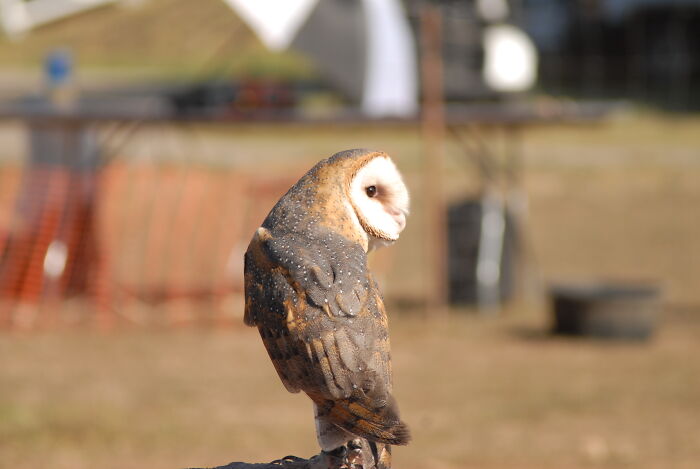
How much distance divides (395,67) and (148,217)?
6.75 meters

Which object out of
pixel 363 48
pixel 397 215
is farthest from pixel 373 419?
pixel 363 48

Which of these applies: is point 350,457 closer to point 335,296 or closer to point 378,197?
point 335,296

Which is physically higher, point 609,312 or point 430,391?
point 609,312

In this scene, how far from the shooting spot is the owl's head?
3.74 meters

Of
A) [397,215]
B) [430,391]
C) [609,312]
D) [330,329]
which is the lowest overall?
[330,329]

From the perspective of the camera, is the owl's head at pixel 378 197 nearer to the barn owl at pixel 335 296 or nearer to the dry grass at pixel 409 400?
the barn owl at pixel 335 296

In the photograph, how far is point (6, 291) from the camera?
1373cm

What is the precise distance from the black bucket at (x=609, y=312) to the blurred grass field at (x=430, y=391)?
19 centimetres

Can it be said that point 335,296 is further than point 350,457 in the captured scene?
No

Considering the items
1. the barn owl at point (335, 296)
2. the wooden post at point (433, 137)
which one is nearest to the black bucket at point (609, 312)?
the wooden post at point (433, 137)

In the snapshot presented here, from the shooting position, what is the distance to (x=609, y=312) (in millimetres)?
12867

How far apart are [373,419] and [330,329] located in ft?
1.08

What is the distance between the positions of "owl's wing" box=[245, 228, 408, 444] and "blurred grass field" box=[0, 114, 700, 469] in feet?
14.8

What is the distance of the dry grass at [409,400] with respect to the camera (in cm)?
867
